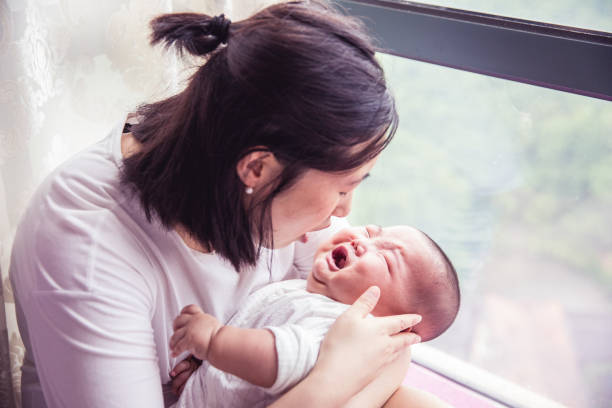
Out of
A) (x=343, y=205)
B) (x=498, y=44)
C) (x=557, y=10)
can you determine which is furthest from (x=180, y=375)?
(x=557, y=10)

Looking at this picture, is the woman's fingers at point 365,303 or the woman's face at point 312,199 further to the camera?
the woman's fingers at point 365,303

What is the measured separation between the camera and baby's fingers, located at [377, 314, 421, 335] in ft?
3.58

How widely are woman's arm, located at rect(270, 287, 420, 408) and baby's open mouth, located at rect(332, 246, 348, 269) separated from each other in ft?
0.55

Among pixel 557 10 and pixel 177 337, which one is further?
pixel 557 10

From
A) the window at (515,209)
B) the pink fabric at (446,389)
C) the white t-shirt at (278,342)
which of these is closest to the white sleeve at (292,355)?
the white t-shirt at (278,342)

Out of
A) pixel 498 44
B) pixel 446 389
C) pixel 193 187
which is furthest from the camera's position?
pixel 446 389

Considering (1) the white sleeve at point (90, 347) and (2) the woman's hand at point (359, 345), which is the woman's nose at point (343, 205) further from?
(1) the white sleeve at point (90, 347)

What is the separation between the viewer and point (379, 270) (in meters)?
1.22

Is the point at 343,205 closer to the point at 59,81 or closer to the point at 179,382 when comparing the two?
the point at 179,382

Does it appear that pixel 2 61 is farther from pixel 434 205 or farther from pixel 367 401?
pixel 434 205

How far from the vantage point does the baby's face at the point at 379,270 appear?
1222mm

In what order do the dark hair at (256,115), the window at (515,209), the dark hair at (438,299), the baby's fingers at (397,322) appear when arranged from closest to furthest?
the dark hair at (256,115)
the baby's fingers at (397,322)
the dark hair at (438,299)
the window at (515,209)

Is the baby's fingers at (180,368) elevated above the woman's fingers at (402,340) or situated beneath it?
situated beneath

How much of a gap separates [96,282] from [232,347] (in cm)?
27
